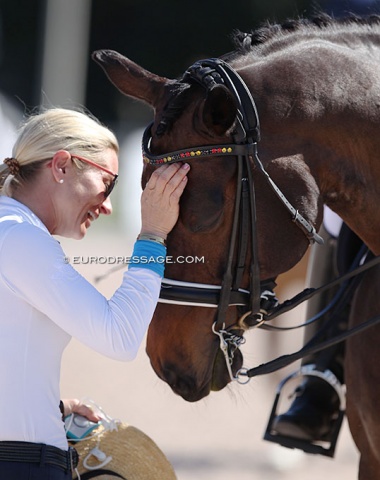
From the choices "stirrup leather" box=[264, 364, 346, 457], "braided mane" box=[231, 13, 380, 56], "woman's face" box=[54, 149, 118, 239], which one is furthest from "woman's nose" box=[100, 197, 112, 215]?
"stirrup leather" box=[264, 364, 346, 457]

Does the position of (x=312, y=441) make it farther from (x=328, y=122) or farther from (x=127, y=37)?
(x=127, y=37)

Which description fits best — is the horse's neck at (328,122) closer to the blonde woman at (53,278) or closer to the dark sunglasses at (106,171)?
the blonde woman at (53,278)

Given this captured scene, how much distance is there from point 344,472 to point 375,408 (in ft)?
8.73

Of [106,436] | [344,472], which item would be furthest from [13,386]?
[344,472]

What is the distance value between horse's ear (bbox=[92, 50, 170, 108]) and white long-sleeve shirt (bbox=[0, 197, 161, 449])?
0.55 meters

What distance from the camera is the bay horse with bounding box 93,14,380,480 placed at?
2.52m

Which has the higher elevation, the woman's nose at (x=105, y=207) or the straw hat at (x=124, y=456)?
the woman's nose at (x=105, y=207)

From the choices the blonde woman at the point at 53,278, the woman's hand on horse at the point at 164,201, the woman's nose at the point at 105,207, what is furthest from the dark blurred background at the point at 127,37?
the woman's hand on horse at the point at 164,201

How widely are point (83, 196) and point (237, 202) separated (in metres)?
0.46

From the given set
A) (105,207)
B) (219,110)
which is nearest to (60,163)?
(105,207)

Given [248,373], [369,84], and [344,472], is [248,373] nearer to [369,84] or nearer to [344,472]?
[369,84]

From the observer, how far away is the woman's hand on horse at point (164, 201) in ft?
8.06

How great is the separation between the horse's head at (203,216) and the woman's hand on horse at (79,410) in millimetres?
295

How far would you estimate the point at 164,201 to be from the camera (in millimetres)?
2455
